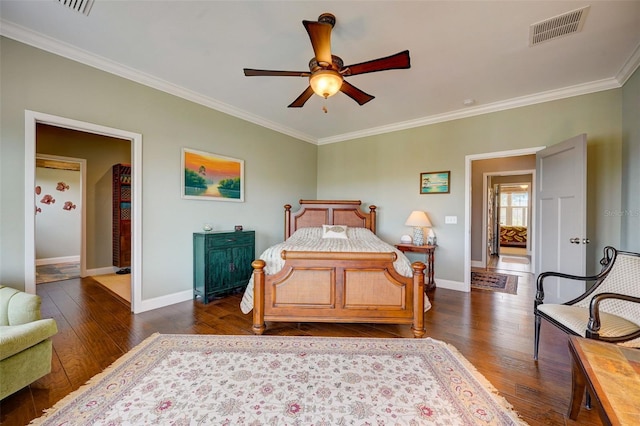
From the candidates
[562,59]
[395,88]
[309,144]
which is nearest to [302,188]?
[309,144]

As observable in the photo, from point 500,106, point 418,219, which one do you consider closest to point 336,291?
point 418,219

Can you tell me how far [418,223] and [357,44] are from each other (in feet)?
9.11

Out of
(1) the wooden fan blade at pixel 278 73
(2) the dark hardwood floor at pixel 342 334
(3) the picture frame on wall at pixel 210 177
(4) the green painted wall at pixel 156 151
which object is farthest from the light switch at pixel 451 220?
(3) the picture frame on wall at pixel 210 177

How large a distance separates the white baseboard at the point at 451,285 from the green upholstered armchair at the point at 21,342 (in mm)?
4582

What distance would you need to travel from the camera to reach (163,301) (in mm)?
3227

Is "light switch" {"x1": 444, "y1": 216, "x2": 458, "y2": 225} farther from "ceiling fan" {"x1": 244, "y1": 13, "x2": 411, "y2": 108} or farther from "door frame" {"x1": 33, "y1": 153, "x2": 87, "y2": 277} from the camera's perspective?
"door frame" {"x1": 33, "y1": 153, "x2": 87, "y2": 277}

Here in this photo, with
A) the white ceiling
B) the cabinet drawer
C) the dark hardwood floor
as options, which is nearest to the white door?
the dark hardwood floor

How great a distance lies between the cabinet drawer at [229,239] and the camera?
3.40 m

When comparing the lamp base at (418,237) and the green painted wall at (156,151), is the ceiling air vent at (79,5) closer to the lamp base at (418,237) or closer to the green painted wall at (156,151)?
the green painted wall at (156,151)

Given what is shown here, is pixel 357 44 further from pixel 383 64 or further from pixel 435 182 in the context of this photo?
pixel 435 182

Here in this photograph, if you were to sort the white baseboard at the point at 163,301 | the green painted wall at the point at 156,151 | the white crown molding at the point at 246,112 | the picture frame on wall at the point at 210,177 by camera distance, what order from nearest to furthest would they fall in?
the green painted wall at the point at 156,151 → the white crown molding at the point at 246,112 → the white baseboard at the point at 163,301 → the picture frame on wall at the point at 210,177

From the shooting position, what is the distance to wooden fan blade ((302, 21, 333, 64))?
5.49 ft

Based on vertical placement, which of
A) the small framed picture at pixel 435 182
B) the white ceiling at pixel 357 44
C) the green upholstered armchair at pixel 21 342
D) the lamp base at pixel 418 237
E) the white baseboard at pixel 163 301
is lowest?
the white baseboard at pixel 163 301

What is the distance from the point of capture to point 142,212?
304 centimetres
